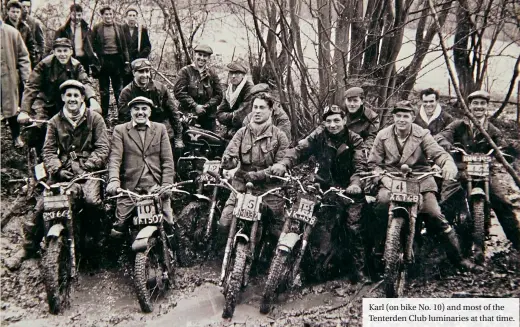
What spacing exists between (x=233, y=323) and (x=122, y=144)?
6.63 feet

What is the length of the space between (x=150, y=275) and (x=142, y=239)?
40cm

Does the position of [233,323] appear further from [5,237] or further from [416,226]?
[5,237]

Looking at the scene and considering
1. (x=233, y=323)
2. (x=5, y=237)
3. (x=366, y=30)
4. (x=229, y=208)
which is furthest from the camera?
(x=366, y=30)

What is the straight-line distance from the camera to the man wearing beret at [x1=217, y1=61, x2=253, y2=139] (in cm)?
633

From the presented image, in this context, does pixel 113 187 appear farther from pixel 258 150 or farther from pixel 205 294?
pixel 258 150

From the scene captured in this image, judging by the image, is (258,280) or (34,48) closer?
(258,280)

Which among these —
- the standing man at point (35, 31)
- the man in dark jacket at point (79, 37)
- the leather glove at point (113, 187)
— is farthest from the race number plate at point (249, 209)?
the standing man at point (35, 31)

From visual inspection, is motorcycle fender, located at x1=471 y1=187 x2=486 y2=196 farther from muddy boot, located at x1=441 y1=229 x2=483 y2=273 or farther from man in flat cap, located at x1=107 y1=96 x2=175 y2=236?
man in flat cap, located at x1=107 y1=96 x2=175 y2=236

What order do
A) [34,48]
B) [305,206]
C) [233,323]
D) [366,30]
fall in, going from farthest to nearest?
1. [34,48]
2. [366,30]
3. [305,206]
4. [233,323]

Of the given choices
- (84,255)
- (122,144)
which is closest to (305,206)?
(122,144)

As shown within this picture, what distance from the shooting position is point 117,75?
24.8 feet

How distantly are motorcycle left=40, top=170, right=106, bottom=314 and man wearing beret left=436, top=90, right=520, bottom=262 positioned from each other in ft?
12.0

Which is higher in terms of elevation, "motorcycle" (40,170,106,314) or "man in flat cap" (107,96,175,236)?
"man in flat cap" (107,96,175,236)

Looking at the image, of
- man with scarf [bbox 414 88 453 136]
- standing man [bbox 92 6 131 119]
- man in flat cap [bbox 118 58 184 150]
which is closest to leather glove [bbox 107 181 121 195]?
man in flat cap [bbox 118 58 184 150]
